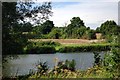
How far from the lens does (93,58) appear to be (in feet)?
32.5

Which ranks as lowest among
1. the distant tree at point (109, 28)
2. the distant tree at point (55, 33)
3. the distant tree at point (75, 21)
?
the distant tree at point (55, 33)

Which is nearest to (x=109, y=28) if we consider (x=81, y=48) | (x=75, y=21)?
(x=75, y=21)

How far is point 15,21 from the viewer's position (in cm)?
796

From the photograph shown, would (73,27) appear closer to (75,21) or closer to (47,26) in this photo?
(75,21)

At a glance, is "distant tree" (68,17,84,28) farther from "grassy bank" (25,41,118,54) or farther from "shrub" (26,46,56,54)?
"shrub" (26,46,56,54)

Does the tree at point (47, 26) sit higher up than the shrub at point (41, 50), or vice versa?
the tree at point (47, 26)

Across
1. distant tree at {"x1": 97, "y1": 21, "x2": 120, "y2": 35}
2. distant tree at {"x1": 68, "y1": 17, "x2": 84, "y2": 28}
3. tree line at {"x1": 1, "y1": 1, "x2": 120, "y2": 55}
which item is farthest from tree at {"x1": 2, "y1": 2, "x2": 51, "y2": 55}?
distant tree at {"x1": 97, "y1": 21, "x2": 120, "y2": 35}

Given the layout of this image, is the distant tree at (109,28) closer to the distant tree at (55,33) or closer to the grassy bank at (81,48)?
the grassy bank at (81,48)

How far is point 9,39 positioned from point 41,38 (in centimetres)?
119

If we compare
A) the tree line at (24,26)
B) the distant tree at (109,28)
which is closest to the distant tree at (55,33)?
the tree line at (24,26)

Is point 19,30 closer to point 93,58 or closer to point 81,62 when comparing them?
point 81,62

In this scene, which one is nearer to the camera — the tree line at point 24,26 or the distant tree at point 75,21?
the tree line at point 24,26

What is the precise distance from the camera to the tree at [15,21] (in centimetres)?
776

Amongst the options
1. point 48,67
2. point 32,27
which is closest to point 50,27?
point 32,27
